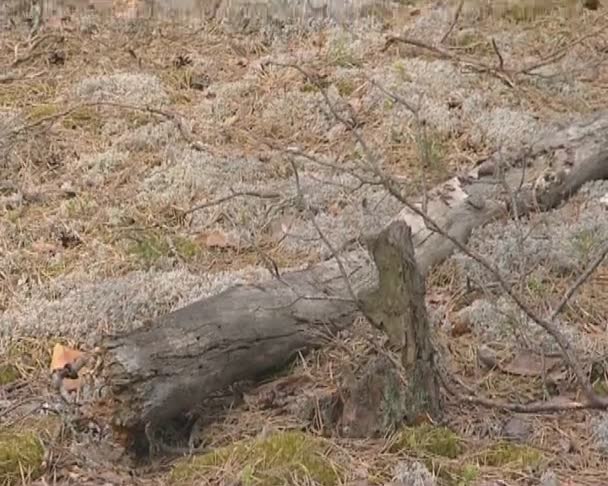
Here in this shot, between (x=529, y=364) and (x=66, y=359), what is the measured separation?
1609 millimetres

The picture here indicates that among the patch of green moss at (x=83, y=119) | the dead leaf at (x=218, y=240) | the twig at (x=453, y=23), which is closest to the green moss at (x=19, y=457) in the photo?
the dead leaf at (x=218, y=240)

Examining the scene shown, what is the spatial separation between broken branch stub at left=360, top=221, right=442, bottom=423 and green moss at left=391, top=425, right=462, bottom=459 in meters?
0.07

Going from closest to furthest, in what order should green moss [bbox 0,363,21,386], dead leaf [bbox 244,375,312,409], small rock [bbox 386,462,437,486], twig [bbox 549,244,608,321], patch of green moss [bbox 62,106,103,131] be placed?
small rock [bbox 386,462,437,486], twig [bbox 549,244,608,321], dead leaf [bbox 244,375,312,409], green moss [bbox 0,363,21,386], patch of green moss [bbox 62,106,103,131]

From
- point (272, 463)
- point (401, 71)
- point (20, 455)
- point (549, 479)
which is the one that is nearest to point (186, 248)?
point (20, 455)

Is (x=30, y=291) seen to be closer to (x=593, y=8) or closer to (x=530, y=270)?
(x=530, y=270)

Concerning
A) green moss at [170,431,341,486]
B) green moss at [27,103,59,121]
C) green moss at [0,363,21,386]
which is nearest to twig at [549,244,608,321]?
green moss at [170,431,341,486]

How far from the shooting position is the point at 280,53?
24.8 feet

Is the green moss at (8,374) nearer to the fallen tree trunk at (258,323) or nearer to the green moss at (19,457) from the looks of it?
the green moss at (19,457)

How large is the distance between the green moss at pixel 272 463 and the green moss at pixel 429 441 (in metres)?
0.23

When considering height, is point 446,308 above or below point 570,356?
below

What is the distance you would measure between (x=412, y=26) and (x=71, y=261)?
12.4 ft

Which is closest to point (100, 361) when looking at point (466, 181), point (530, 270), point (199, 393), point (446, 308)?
point (199, 393)

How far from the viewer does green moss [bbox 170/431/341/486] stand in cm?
306

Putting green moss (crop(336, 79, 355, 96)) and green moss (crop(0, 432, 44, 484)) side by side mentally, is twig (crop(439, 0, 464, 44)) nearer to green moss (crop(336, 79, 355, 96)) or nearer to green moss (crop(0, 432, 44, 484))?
green moss (crop(336, 79, 355, 96))
